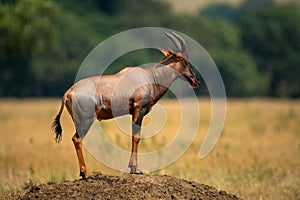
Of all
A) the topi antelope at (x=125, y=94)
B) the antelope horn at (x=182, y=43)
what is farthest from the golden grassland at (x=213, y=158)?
the antelope horn at (x=182, y=43)

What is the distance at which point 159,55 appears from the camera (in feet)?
269

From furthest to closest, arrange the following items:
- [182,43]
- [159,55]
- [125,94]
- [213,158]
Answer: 1. [159,55]
2. [213,158]
3. [182,43]
4. [125,94]

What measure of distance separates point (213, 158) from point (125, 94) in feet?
25.7

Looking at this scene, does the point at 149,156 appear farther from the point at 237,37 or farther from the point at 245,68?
the point at 237,37

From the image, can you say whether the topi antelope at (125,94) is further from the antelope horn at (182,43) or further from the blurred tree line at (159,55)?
the blurred tree line at (159,55)

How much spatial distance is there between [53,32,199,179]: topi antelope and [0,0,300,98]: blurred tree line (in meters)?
51.0

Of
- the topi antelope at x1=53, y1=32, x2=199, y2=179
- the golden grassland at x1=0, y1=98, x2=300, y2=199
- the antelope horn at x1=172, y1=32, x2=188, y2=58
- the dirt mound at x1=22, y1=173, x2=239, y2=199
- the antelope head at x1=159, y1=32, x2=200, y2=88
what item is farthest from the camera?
the golden grassland at x1=0, y1=98, x2=300, y2=199

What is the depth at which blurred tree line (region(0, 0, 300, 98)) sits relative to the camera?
77.9 m

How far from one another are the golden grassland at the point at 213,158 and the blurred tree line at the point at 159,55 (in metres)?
35.0

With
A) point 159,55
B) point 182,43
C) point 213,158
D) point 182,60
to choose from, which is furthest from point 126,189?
point 159,55

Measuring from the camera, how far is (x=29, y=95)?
78.6 m

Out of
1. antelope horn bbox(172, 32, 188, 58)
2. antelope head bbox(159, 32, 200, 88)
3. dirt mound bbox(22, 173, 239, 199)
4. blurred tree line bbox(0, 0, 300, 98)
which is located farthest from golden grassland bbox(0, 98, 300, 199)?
blurred tree line bbox(0, 0, 300, 98)

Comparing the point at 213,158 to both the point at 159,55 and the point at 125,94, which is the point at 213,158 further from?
the point at 159,55

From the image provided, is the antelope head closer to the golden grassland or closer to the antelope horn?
the antelope horn
